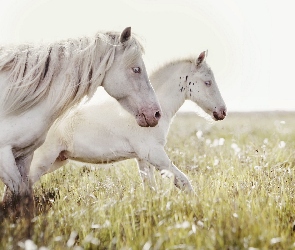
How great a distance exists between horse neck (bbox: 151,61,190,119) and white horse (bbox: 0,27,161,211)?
1.69 metres

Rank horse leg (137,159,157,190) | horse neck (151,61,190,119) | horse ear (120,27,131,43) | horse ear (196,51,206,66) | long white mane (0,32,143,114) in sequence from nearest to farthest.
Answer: long white mane (0,32,143,114), horse ear (120,27,131,43), horse leg (137,159,157,190), horse neck (151,61,190,119), horse ear (196,51,206,66)

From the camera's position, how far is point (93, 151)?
616 centimetres

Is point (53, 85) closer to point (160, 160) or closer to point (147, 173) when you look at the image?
point (160, 160)

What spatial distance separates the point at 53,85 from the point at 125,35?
882mm

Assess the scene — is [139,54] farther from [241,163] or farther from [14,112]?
[241,163]

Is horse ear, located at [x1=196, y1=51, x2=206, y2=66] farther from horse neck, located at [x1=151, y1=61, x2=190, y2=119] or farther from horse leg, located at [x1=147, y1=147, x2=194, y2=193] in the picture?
horse leg, located at [x1=147, y1=147, x2=194, y2=193]

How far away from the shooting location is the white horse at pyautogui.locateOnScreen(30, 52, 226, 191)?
19.6 feet

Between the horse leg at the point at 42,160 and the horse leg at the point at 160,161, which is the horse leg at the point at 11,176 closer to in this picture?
the horse leg at the point at 42,160

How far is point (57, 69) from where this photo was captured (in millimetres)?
4652

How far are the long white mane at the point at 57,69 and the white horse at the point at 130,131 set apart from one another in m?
1.38

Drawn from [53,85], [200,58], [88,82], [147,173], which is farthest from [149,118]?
[200,58]

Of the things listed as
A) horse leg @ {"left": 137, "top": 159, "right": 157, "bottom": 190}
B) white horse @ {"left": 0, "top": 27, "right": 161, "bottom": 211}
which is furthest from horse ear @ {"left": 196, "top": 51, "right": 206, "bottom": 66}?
white horse @ {"left": 0, "top": 27, "right": 161, "bottom": 211}

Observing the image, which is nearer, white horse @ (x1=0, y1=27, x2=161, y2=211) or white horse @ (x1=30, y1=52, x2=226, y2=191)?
white horse @ (x1=0, y1=27, x2=161, y2=211)

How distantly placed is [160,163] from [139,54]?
163 cm
